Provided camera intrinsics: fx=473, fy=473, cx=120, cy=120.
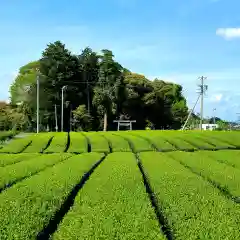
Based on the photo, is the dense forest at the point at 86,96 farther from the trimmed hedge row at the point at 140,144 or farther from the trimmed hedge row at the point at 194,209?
the trimmed hedge row at the point at 194,209

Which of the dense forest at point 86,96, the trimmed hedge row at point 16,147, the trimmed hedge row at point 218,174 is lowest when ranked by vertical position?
the trimmed hedge row at point 218,174

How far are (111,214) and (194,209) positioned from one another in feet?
5.91

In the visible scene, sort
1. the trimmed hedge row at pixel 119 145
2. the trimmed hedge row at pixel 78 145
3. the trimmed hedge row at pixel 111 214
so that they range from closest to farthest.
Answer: the trimmed hedge row at pixel 111 214 → the trimmed hedge row at pixel 78 145 → the trimmed hedge row at pixel 119 145

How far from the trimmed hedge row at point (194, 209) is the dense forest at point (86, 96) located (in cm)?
5818

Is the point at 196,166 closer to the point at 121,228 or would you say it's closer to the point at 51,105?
the point at 121,228

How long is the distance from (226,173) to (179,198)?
6404 millimetres

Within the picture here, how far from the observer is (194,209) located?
32.9 ft

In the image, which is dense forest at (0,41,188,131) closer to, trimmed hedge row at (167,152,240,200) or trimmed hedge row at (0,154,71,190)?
trimmed hedge row at (0,154,71,190)

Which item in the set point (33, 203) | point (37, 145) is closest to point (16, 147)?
point (37, 145)

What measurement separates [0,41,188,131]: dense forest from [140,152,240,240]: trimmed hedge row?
58.2 meters

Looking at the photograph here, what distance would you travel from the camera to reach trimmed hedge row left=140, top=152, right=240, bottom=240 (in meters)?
8.30

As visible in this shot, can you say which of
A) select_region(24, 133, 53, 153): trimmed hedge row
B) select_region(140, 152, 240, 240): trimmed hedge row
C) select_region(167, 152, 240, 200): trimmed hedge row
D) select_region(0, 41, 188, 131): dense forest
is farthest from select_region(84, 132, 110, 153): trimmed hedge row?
select_region(0, 41, 188, 131): dense forest

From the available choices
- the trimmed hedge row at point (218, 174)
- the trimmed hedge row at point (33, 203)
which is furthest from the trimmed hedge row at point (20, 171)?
the trimmed hedge row at point (218, 174)

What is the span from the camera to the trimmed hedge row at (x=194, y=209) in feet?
27.2
